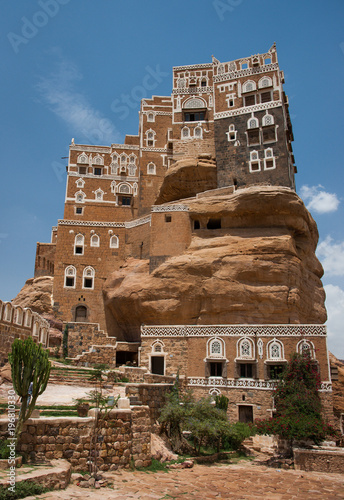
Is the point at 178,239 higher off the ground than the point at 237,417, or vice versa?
the point at 178,239

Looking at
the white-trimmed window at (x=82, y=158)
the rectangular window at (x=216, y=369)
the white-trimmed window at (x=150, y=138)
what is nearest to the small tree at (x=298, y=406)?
the rectangular window at (x=216, y=369)

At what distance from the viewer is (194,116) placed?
37250 mm

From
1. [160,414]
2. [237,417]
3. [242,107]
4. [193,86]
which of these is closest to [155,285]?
[237,417]

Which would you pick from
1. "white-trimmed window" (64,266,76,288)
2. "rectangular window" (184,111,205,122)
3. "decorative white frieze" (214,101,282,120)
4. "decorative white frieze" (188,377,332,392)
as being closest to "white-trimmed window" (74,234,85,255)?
"white-trimmed window" (64,266,76,288)

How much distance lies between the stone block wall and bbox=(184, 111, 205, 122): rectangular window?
29.7 metres

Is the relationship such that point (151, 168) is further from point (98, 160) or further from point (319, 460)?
point (319, 460)

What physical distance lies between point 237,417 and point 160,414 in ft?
21.4

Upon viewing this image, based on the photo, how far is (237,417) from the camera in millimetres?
20609

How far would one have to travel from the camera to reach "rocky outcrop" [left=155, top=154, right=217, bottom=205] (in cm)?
3391

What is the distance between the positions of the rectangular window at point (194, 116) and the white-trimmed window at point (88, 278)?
601 inches

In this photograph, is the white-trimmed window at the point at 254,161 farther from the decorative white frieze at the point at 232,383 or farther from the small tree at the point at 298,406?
the decorative white frieze at the point at 232,383

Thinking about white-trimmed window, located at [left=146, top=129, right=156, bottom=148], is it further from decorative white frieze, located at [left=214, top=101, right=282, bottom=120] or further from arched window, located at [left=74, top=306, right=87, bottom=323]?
arched window, located at [left=74, top=306, right=87, bottom=323]

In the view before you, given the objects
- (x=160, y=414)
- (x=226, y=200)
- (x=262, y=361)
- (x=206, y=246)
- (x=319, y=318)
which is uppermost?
(x=226, y=200)

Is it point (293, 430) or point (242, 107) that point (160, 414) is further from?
point (242, 107)
